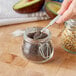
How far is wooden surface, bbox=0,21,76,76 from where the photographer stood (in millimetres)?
614

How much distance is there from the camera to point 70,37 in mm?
669

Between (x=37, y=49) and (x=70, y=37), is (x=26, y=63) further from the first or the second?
(x=70, y=37)

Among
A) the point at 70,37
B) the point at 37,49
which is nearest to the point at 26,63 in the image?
the point at 37,49

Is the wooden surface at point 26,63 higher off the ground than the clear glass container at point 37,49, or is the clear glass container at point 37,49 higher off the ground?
the clear glass container at point 37,49

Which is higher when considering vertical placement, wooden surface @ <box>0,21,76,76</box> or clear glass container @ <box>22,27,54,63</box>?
clear glass container @ <box>22,27,54,63</box>

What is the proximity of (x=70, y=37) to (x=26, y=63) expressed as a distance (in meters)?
0.16

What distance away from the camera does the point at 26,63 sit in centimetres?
65

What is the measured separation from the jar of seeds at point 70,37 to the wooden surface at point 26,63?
0.7 inches

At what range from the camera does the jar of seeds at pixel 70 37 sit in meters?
0.67

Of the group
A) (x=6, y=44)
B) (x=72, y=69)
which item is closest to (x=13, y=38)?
(x=6, y=44)

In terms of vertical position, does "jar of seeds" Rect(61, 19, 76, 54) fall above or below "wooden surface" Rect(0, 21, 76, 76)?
above

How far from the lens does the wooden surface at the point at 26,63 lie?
2.02ft

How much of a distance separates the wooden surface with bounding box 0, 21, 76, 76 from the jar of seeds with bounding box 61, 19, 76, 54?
0.7 inches

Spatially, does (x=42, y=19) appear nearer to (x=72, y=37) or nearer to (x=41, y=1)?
(x=41, y=1)
